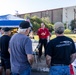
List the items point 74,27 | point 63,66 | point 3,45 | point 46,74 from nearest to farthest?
1. point 63,66
2. point 3,45
3. point 46,74
4. point 74,27

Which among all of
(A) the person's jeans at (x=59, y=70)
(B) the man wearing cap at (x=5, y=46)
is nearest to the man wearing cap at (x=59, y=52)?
(A) the person's jeans at (x=59, y=70)

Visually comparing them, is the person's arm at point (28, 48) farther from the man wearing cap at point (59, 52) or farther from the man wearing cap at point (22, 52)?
the man wearing cap at point (59, 52)

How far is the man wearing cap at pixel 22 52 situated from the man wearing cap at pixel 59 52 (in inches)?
13.7

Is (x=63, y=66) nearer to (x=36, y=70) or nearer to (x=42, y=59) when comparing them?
(x=36, y=70)

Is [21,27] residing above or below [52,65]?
above

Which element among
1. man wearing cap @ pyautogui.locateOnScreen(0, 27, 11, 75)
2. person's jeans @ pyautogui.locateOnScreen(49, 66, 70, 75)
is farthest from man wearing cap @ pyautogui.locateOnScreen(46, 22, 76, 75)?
man wearing cap @ pyautogui.locateOnScreen(0, 27, 11, 75)

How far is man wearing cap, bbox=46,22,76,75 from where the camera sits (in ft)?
13.9

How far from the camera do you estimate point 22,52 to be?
4.29 metres

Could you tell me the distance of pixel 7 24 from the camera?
965 cm

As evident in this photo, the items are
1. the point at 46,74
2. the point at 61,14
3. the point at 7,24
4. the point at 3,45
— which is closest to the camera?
the point at 3,45

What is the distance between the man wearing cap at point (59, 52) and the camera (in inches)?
166

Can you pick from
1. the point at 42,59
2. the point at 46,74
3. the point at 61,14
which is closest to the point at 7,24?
the point at 42,59

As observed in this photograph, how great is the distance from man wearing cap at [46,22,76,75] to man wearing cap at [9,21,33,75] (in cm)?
35

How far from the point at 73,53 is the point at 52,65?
47cm
